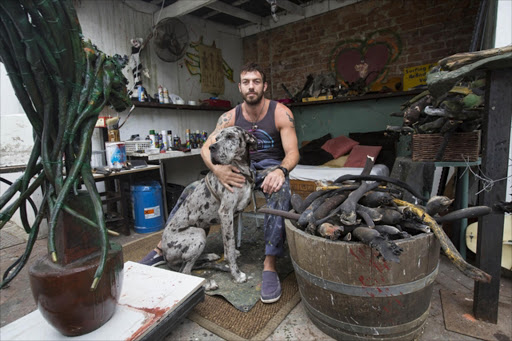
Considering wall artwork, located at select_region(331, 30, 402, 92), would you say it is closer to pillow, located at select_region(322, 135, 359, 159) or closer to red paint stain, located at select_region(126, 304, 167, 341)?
pillow, located at select_region(322, 135, 359, 159)

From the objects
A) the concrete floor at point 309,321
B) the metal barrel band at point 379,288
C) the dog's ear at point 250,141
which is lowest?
the concrete floor at point 309,321

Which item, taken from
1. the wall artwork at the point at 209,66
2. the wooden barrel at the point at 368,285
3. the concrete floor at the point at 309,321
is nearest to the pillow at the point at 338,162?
the concrete floor at the point at 309,321

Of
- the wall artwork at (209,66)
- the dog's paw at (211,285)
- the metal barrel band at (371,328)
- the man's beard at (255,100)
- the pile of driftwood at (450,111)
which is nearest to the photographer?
the metal barrel band at (371,328)

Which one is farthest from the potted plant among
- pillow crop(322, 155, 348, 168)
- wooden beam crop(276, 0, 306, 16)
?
wooden beam crop(276, 0, 306, 16)

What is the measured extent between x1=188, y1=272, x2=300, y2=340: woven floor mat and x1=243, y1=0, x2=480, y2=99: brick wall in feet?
15.1

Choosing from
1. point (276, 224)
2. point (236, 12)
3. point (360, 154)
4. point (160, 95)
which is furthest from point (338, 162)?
point (236, 12)

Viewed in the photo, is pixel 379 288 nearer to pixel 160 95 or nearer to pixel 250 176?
pixel 250 176

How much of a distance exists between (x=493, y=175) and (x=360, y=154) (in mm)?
3019

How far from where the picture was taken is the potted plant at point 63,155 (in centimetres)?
100

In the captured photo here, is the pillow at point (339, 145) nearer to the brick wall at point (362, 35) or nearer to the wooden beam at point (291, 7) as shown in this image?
the brick wall at point (362, 35)

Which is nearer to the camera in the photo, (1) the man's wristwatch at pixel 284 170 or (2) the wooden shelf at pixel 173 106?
(1) the man's wristwatch at pixel 284 170

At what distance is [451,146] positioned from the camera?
2074 millimetres

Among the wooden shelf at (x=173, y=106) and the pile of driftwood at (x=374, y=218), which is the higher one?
the wooden shelf at (x=173, y=106)

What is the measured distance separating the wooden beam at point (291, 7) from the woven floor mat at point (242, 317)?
4.85 meters
